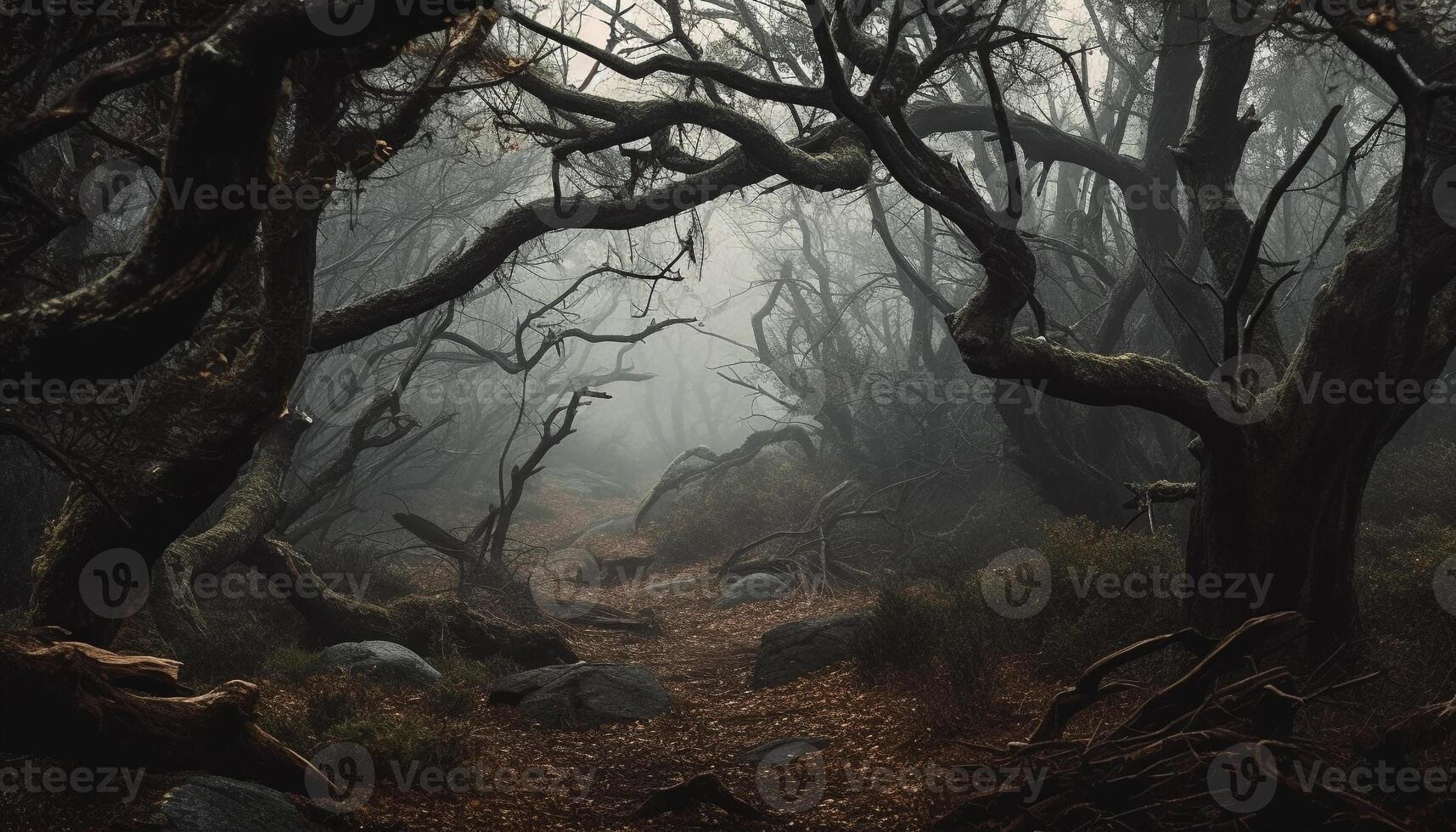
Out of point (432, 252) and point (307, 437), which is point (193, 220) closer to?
point (307, 437)

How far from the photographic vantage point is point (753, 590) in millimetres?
13086

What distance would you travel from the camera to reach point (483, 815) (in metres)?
4.85

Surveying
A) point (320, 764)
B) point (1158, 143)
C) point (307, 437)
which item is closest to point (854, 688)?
point (320, 764)

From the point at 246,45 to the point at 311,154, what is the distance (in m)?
2.50

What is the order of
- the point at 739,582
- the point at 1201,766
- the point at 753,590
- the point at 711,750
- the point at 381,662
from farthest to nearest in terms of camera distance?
the point at 739,582 < the point at 753,590 < the point at 381,662 < the point at 711,750 < the point at 1201,766
